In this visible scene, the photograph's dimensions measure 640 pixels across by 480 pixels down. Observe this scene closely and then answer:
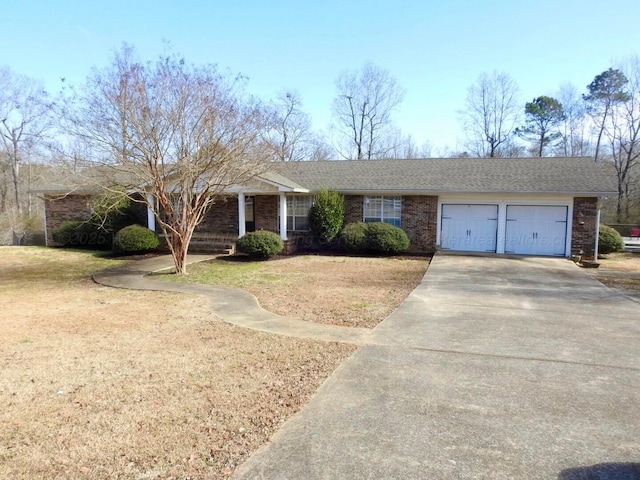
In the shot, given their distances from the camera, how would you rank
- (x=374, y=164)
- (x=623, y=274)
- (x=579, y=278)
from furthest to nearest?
(x=374, y=164) → (x=623, y=274) → (x=579, y=278)

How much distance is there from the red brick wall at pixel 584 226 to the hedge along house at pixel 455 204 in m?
0.03

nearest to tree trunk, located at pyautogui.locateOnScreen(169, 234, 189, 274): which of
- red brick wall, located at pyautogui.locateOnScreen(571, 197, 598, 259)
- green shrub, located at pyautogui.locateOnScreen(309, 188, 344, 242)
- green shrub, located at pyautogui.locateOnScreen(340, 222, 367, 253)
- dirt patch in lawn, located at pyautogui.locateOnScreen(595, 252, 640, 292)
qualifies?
green shrub, located at pyautogui.locateOnScreen(309, 188, 344, 242)

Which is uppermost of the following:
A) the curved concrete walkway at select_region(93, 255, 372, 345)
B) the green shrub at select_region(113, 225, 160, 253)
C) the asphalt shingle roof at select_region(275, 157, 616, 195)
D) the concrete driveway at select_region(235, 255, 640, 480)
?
the asphalt shingle roof at select_region(275, 157, 616, 195)

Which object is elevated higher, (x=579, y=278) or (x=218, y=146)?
(x=218, y=146)

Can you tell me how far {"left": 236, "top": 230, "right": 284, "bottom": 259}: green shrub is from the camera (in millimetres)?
15883

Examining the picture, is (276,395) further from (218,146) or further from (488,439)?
(218,146)

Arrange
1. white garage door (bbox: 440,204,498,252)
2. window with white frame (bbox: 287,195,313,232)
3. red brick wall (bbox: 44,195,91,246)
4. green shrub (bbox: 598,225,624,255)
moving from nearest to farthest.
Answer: green shrub (bbox: 598,225,624,255), white garage door (bbox: 440,204,498,252), window with white frame (bbox: 287,195,313,232), red brick wall (bbox: 44,195,91,246)

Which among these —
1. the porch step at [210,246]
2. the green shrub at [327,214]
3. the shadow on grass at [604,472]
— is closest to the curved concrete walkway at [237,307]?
the shadow on grass at [604,472]

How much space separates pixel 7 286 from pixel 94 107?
523 cm

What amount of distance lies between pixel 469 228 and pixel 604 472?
15.3 m

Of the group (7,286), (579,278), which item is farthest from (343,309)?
(7,286)

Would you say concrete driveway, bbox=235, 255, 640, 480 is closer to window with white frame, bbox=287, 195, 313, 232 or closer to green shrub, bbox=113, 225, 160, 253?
window with white frame, bbox=287, 195, 313, 232

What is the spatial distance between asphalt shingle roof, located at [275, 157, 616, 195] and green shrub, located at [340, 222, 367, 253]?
1.74m

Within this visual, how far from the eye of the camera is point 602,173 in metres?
17.0
